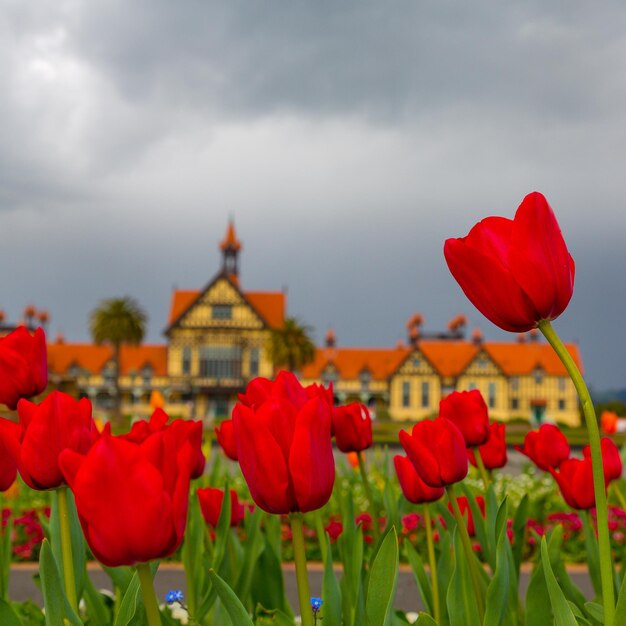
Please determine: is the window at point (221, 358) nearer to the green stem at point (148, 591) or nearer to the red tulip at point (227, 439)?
the red tulip at point (227, 439)

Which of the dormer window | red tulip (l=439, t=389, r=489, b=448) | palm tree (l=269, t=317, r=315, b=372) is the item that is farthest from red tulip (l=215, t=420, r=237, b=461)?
the dormer window

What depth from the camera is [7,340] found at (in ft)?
6.73

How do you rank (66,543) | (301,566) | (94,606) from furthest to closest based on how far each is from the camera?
1. (94,606)
2. (66,543)
3. (301,566)

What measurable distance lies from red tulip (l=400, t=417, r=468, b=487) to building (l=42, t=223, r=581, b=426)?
52.7 meters

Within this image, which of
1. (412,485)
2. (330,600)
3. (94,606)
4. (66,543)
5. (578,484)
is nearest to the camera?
(66,543)

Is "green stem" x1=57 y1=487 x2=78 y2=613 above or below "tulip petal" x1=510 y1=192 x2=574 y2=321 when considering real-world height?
below

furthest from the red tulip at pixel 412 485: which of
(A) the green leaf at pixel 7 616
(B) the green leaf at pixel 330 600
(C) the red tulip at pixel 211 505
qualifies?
(A) the green leaf at pixel 7 616

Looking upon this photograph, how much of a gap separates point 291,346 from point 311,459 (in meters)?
49.6

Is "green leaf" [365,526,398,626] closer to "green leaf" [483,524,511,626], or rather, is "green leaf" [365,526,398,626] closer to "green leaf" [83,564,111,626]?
"green leaf" [483,524,511,626]

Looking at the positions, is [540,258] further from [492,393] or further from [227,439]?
[492,393]

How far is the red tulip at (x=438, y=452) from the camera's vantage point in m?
1.88

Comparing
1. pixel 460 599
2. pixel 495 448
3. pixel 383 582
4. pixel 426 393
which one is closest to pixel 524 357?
pixel 426 393

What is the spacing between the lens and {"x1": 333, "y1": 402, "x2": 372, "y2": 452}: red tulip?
2.36m

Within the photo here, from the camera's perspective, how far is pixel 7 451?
1756mm
